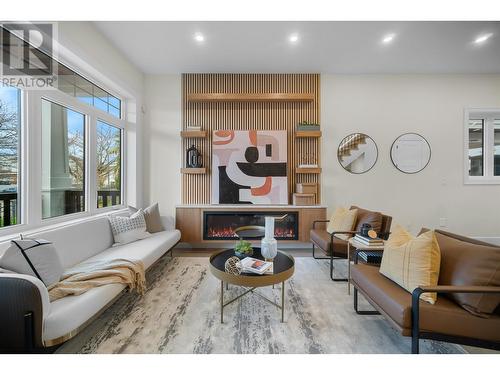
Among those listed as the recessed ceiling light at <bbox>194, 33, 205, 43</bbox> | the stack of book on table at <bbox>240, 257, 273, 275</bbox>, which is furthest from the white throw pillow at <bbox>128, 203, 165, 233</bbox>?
the recessed ceiling light at <bbox>194, 33, 205, 43</bbox>

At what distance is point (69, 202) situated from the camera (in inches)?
108

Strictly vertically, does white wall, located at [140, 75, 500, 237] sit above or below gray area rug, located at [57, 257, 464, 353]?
above

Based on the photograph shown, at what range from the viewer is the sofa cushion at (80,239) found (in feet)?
6.83

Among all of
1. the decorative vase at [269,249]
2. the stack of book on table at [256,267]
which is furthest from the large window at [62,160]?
the decorative vase at [269,249]

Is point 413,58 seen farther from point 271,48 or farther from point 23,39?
point 23,39

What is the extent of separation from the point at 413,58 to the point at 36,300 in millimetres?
5222

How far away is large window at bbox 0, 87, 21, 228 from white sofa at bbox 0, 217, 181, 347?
16.0 inches

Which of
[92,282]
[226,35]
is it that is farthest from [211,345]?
[226,35]

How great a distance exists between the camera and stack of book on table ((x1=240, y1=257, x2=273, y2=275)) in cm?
188

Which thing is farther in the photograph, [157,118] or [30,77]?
[157,118]

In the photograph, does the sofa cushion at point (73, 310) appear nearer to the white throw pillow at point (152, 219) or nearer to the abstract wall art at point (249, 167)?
the white throw pillow at point (152, 219)

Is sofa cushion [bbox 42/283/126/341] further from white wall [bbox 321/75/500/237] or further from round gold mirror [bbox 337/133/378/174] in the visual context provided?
round gold mirror [bbox 337/133/378/174]
